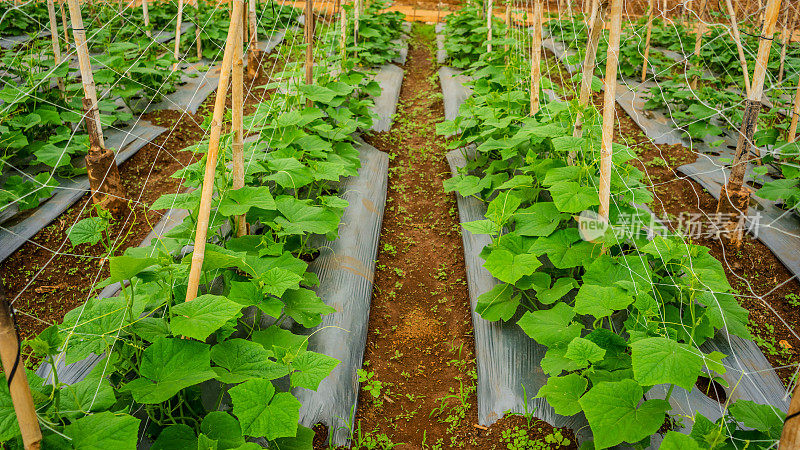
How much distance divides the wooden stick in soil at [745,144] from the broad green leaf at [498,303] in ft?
5.33

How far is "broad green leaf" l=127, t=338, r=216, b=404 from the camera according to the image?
1704 millimetres

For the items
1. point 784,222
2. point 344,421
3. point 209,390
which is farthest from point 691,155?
point 209,390

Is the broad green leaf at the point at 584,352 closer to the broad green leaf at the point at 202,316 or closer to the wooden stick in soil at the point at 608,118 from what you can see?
the wooden stick in soil at the point at 608,118

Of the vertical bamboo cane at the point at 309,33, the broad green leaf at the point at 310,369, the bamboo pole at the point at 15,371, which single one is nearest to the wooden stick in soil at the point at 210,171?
the broad green leaf at the point at 310,369

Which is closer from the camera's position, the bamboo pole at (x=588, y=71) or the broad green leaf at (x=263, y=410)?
the broad green leaf at (x=263, y=410)

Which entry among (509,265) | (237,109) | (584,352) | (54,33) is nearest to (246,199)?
(237,109)

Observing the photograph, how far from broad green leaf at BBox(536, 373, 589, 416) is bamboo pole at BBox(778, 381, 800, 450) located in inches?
29.9

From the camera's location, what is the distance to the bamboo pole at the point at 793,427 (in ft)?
4.59

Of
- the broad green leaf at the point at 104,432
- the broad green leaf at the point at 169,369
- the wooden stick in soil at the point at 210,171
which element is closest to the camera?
the broad green leaf at the point at 104,432

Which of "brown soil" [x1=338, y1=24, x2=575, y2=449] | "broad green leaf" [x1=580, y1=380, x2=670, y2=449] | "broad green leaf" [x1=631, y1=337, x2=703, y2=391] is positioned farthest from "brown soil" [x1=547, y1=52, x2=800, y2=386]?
"brown soil" [x1=338, y1=24, x2=575, y2=449]

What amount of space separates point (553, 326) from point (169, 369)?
1.62 m

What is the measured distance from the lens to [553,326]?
8.11 feet

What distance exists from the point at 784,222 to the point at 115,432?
4.29 m

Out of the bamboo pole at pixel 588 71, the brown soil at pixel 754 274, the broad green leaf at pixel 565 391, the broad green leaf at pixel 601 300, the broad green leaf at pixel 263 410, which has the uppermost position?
the bamboo pole at pixel 588 71
